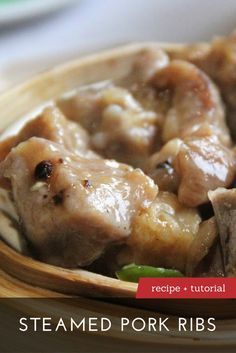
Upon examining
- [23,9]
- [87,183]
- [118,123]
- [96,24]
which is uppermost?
[87,183]

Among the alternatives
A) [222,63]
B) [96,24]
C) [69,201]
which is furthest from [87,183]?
[96,24]

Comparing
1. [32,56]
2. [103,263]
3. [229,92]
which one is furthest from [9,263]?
[32,56]

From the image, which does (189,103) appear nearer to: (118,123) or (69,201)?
(118,123)

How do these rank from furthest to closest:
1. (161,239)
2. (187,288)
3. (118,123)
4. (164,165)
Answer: (118,123) < (164,165) < (161,239) < (187,288)

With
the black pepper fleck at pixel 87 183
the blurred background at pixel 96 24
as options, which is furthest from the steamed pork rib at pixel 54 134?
the blurred background at pixel 96 24

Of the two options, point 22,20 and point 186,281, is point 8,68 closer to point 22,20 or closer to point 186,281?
point 22,20

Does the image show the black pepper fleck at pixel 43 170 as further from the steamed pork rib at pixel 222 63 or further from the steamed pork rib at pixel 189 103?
the steamed pork rib at pixel 222 63

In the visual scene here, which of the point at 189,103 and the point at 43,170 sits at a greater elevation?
the point at 43,170

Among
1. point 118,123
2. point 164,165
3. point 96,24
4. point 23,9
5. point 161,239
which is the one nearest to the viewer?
point 161,239
